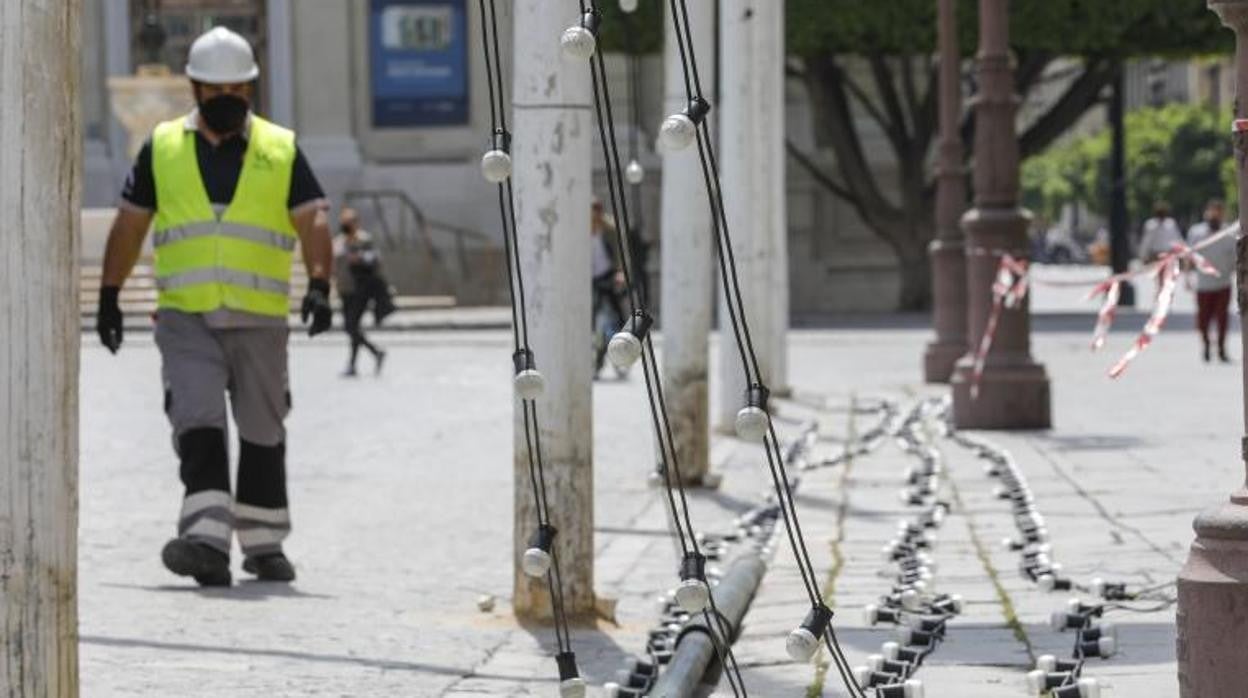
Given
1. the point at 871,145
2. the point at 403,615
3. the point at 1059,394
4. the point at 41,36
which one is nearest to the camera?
the point at 41,36

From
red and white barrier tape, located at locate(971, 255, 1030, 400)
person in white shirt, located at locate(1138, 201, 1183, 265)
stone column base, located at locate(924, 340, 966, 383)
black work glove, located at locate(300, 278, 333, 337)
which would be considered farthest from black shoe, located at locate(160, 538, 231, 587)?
person in white shirt, located at locate(1138, 201, 1183, 265)

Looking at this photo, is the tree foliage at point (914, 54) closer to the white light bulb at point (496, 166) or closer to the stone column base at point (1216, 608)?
the white light bulb at point (496, 166)

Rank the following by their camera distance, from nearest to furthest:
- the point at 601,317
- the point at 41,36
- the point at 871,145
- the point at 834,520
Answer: the point at 41,36, the point at 834,520, the point at 601,317, the point at 871,145

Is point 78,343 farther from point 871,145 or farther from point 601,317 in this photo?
point 871,145

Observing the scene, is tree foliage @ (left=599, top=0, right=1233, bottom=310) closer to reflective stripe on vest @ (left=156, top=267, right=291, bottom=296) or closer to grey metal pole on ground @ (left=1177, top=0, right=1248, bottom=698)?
reflective stripe on vest @ (left=156, top=267, right=291, bottom=296)

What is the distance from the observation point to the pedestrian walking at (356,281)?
2889 centimetres

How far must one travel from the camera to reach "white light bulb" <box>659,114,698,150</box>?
5730 millimetres

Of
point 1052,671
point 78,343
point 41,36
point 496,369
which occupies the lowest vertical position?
point 496,369

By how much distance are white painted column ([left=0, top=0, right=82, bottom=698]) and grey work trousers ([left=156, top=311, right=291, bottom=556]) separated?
4985 millimetres

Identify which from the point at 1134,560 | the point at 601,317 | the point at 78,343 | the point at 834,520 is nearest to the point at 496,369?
the point at 601,317

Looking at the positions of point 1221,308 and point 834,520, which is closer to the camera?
point 834,520

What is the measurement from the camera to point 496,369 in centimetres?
2883

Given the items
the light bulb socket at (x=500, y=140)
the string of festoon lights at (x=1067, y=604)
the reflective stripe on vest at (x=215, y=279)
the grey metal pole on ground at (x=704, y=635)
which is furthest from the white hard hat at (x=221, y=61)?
the light bulb socket at (x=500, y=140)

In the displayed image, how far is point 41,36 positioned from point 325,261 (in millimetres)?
5501
